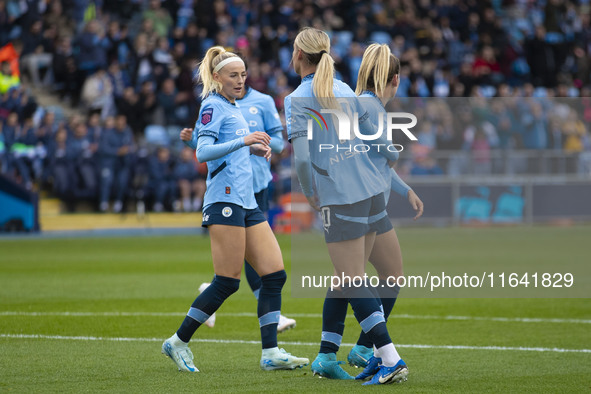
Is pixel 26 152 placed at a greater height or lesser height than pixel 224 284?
greater

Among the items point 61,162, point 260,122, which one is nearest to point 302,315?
point 260,122

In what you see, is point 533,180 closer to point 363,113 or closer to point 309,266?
point 309,266

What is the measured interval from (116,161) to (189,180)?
6.12ft

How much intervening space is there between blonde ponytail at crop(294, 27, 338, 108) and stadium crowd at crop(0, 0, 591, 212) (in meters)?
14.6

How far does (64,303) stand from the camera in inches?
428

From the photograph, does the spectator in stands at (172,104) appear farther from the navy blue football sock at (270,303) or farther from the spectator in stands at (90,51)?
the navy blue football sock at (270,303)

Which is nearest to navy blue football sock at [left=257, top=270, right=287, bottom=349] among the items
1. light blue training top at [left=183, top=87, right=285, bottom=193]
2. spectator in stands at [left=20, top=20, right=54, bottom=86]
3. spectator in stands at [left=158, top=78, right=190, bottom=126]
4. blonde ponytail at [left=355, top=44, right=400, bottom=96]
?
blonde ponytail at [left=355, top=44, right=400, bottom=96]

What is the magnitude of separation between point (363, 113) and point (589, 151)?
1914 centimetres

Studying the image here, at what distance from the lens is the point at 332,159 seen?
612 centimetres

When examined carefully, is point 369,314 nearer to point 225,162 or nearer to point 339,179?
point 339,179

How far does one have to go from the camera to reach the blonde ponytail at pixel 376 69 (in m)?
6.22

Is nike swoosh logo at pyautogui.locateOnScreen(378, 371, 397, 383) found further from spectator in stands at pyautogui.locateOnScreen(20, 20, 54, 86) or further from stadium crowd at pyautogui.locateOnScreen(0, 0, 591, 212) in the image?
spectator in stands at pyautogui.locateOnScreen(20, 20, 54, 86)

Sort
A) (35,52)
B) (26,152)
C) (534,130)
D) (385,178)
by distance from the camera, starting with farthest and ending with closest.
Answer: (35,52) → (534,130) → (26,152) → (385,178)

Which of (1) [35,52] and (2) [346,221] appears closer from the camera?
(2) [346,221]
